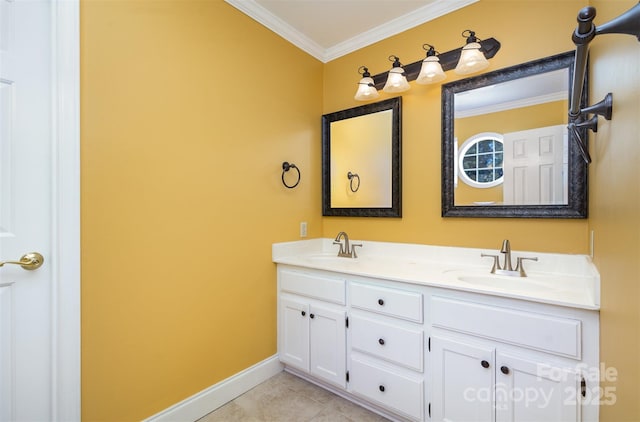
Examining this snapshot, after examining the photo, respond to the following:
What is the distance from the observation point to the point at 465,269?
1.84 metres

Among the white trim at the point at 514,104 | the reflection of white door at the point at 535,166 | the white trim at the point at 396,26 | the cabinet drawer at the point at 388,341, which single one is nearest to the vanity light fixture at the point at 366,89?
the white trim at the point at 396,26

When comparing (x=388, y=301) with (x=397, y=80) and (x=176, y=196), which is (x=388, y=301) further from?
(x=397, y=80)

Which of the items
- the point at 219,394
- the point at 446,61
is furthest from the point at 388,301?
the point at 446,61

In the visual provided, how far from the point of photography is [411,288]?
1.58 meters

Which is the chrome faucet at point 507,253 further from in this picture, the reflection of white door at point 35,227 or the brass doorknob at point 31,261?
the brass doorknob at point 31,261

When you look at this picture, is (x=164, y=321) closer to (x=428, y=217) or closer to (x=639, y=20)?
(x=428, y=217)

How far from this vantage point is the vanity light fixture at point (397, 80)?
2066 millimetres

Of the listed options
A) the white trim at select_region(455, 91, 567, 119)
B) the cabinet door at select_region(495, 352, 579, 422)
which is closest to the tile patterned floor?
the cabinet door at select_region(495, 352, 579, 422)

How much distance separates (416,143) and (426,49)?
0.63 m

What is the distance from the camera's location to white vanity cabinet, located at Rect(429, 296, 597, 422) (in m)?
1.18

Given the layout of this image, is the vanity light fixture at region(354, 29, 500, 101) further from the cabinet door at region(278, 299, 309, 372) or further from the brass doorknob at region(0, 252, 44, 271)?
the brass doorknob at region(0, 252, 44, 271)

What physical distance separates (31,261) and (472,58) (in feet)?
Result: 7.88

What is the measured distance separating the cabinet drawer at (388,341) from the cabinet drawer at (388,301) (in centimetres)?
7

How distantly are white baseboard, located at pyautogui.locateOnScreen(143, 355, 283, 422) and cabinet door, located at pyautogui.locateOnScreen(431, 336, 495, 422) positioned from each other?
114cm
